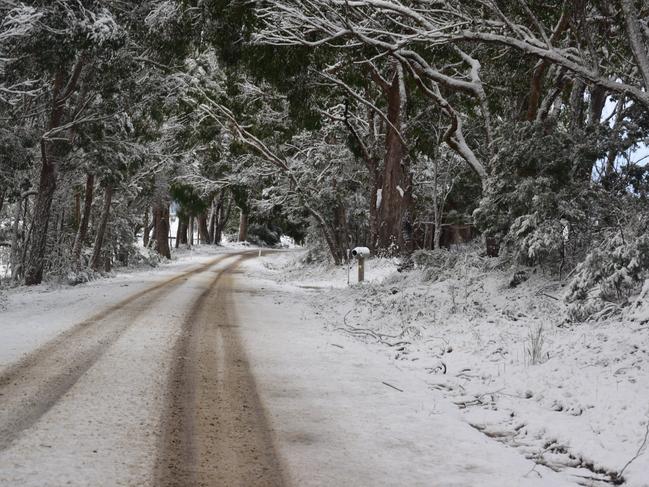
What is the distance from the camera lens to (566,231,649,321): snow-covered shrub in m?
7.27

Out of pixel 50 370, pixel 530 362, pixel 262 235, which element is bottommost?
pixel 50 370

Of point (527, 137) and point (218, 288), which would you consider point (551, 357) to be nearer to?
point (527, 137)

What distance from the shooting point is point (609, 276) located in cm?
758

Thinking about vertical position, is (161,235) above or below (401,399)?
above

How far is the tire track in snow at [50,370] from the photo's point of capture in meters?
4.75

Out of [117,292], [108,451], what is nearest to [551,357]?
[108,451]

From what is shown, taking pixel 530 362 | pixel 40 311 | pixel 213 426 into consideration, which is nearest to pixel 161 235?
pixel 40 311

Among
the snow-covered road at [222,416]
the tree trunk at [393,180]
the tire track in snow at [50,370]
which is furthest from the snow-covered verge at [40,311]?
the tree trunk at [393,180]

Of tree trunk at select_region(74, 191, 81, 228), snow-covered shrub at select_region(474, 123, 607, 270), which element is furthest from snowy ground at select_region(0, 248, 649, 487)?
tree trunk at select_region(74, 191, 81, 228)

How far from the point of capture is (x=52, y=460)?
3.83 meters

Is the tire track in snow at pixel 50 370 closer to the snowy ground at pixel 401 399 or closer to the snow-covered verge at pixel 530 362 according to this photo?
the snowy ground at pixel 401 399

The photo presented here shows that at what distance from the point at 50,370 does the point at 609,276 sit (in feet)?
22.2

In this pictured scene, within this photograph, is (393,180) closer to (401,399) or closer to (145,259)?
(401,399)

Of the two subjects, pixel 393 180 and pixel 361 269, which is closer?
pixel 361 269
